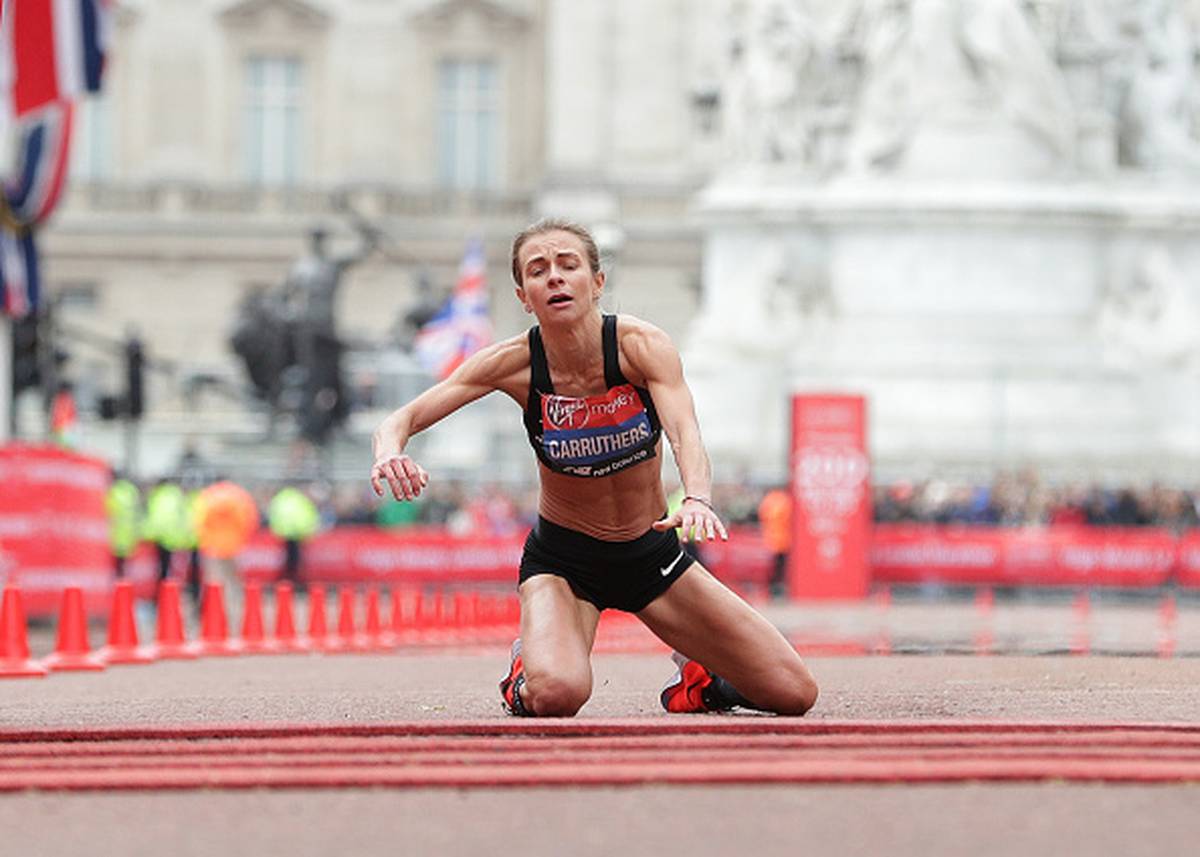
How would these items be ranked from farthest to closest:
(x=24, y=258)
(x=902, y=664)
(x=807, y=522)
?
(x=807, y=522) < (x=24, y=258) < (x=902, y=664)

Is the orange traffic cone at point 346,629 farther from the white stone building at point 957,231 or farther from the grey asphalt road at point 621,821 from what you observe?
the white stone building at point 957,231

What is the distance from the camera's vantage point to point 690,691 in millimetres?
10828

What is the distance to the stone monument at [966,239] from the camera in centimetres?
3559

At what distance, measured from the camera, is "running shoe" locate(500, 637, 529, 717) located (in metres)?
10.3

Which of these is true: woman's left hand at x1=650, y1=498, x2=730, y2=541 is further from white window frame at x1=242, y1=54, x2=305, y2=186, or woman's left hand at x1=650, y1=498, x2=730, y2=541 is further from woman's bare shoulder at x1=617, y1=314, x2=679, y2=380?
white window frame at x1=242, y1=54, x2=305, y2=186

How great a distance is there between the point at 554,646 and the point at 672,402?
0.91m

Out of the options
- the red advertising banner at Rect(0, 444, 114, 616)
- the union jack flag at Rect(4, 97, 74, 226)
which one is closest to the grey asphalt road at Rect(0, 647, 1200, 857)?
the red advertising banner at Rect(0, 444, 114, 616)

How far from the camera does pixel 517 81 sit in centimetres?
7144

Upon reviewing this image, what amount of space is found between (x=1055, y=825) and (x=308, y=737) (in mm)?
2700

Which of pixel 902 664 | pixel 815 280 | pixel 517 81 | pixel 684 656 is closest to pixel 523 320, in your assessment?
pixel 517 81

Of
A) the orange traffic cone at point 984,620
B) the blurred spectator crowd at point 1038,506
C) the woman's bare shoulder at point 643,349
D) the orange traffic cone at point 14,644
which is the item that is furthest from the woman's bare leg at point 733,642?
the blurred spectator crowd at point 1038,506

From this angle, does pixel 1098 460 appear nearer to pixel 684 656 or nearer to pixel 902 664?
pixel 902 664

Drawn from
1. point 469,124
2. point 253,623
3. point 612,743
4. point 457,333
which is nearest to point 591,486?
point 612,743

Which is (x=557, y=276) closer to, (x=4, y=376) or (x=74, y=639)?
(x=74, y=639)
